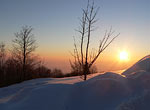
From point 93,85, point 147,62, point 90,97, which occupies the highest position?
point 147,62

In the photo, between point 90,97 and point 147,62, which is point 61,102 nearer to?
point 90,97

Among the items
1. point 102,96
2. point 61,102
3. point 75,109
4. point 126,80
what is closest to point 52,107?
point 61,102

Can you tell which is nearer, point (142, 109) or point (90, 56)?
point (142, 109)

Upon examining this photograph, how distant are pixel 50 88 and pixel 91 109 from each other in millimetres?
1441

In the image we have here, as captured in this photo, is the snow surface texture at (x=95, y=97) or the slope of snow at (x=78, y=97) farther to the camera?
the slope of snow at (x=78, y=97)

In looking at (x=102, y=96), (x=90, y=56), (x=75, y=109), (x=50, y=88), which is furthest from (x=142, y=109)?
(x=90, y=56)

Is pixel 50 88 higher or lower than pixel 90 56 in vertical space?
lower

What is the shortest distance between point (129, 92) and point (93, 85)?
905 millimetres

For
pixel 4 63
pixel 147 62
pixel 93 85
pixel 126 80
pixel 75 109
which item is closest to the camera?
pixel 75 109

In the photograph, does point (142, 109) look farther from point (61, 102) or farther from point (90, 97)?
point (61, 102)

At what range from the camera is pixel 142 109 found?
2992mm

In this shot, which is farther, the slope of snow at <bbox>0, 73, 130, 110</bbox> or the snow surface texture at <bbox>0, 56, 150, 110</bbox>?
the slope of snow at <bbox>0, 73, 130, 110</bbox>

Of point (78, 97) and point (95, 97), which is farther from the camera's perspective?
point (78, 97)

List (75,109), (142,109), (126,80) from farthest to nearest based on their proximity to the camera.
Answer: (126,80)
(75,109)
(142,109)
